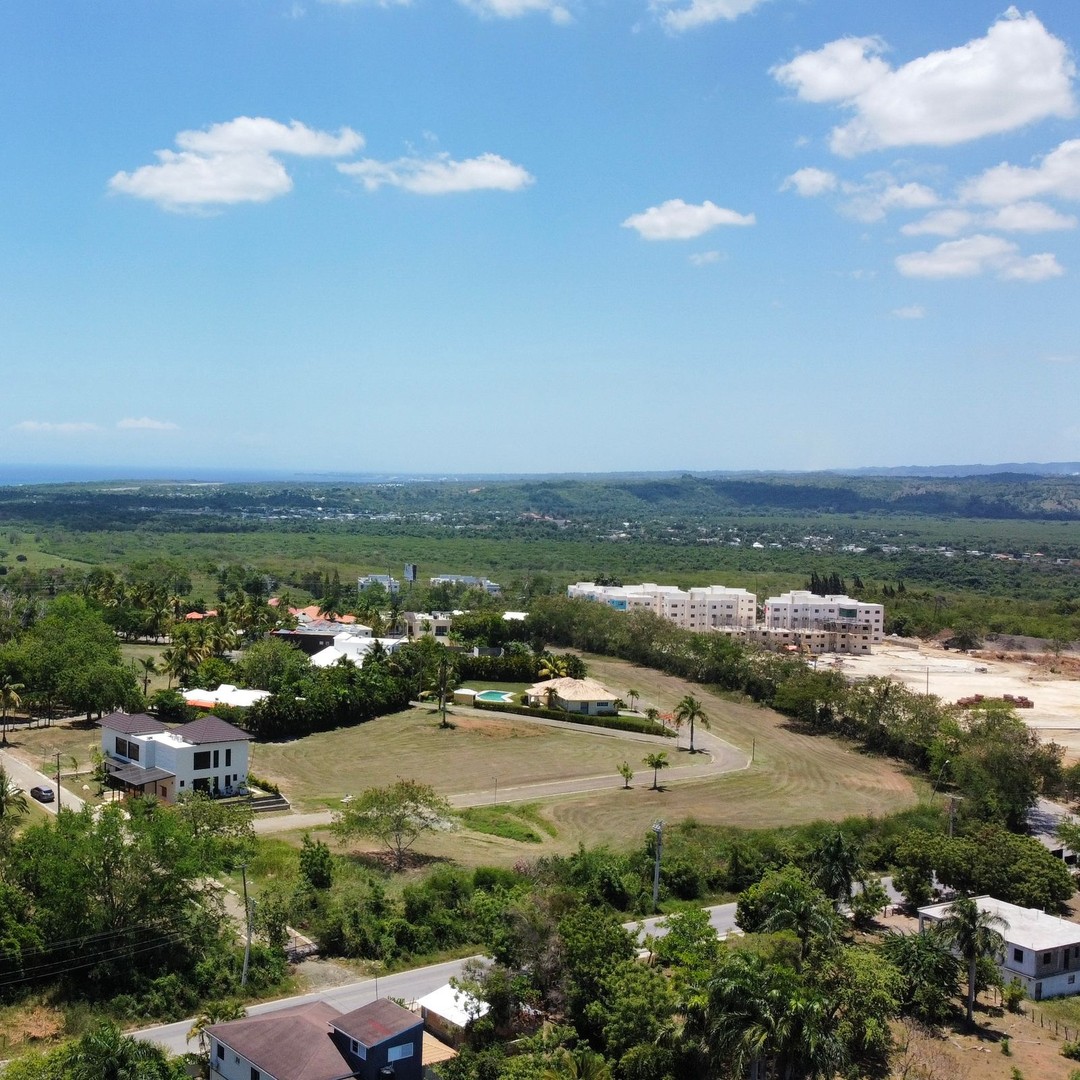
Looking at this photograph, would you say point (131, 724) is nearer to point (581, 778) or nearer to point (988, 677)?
point (581, 778)

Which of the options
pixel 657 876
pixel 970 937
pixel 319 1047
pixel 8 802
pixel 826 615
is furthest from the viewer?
pixel 826 615

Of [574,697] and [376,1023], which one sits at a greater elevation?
[376,1023]

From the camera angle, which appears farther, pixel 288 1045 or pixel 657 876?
pixel 657 876

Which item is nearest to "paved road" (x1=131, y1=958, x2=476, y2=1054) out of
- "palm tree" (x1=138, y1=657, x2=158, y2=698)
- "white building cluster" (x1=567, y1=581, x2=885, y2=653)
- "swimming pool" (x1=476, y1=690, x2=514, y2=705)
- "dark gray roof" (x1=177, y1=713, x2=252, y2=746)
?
"dark gray roof" (x1=177, y1=713, x2=252, y2=746)

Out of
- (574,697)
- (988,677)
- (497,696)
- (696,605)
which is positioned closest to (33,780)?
(497,696)

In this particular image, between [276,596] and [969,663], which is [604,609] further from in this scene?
[276,596]

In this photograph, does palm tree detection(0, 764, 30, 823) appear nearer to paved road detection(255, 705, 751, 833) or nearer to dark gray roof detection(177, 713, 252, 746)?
dark gray roof detection(177, 713, 252, 746)
